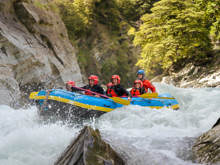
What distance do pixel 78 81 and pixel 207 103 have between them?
7257mm

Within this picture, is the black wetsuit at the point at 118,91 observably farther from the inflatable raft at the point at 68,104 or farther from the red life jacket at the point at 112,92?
the inflatable raft at the point at 68,104

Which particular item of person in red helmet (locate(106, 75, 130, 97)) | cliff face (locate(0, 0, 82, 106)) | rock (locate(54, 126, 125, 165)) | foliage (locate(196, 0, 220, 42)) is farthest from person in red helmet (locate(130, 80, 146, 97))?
foliage (locate(196, 0, 220, 42))

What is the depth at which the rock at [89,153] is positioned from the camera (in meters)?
1.84

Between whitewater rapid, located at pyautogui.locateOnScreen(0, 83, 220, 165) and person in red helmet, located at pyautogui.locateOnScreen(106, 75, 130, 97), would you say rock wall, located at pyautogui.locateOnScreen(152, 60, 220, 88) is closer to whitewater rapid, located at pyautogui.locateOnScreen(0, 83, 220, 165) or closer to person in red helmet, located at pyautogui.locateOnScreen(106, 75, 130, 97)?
whitewater rapid, located at pyautogui.locateOnScreen(0, 83, 220, 165)

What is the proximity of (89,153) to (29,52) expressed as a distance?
6895mm

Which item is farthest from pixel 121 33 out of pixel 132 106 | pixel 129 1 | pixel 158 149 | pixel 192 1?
pixel 158 149

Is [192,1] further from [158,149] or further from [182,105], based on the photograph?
[158,149]

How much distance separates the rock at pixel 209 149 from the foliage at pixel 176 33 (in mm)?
9191

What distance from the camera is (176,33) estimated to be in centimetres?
1159

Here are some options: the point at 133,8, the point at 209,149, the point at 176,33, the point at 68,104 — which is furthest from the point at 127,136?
the point at 133,8

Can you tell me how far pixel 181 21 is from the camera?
11000mm

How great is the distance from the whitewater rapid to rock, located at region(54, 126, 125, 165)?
0.43m

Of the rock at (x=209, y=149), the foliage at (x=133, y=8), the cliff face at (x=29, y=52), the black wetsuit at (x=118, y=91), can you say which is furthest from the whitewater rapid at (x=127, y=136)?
the foliage at (x=133, y=8)

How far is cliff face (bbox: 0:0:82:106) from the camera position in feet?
21.9
